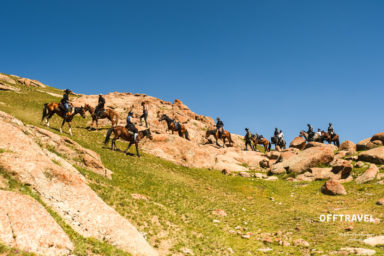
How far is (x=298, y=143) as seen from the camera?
58.2 meters

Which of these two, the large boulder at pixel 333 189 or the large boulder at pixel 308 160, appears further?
the large boulder at pixel 308 160

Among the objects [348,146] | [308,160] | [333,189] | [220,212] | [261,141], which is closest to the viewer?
[220,212]

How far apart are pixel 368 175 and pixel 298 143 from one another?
27.2 metres

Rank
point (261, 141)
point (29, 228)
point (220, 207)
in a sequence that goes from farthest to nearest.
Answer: point (261, 141) < point (220, 207) < point (29, 228)

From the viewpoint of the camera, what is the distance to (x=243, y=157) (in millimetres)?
49156

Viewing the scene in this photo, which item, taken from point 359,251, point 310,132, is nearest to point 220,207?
point 359,251

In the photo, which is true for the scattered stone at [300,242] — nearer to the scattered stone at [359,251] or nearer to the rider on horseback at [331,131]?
the scattered stone at [359,251]

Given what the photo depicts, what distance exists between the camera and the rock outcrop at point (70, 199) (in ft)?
36.4

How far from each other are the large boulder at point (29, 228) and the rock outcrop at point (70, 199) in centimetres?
180

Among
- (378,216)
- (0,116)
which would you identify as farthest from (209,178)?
(0,116)

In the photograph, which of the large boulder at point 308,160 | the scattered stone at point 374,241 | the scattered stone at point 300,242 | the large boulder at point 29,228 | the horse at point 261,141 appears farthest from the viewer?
the horse at point 261,141

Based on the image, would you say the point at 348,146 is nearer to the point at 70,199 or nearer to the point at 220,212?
the point at 220,212

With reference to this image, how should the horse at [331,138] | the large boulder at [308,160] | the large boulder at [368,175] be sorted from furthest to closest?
the horse at [331,138] → the large boulder at [308,160] → the large boulder at [368,175]

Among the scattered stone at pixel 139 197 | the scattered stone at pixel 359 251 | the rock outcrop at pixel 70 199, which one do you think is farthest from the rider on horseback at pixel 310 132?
the rock outcrop at pixel 70 199
